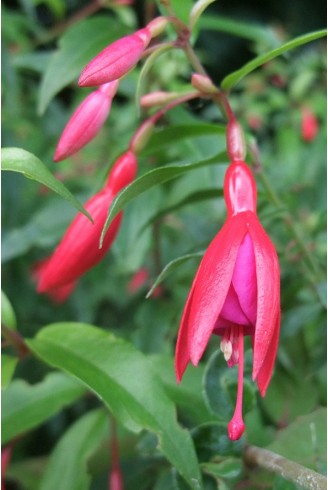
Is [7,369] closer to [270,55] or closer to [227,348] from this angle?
[227,348]

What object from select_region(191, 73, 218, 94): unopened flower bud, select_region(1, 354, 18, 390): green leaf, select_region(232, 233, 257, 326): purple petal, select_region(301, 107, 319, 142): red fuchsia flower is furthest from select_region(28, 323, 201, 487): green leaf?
select_region(301, 107, 319, 142): red fuchsia flower

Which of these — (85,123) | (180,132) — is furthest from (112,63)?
(180,132)

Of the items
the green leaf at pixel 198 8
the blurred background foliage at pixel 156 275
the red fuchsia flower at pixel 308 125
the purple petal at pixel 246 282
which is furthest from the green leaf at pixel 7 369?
the red fuchsia flower at pixel 308 125

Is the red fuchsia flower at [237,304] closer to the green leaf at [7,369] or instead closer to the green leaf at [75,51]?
the green leaf at [7,369]

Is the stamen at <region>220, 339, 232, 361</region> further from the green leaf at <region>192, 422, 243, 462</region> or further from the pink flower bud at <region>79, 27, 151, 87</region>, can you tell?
the pink flower bud at <region>79, 27, 151, 87</region>

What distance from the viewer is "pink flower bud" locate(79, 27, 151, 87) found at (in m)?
0.59

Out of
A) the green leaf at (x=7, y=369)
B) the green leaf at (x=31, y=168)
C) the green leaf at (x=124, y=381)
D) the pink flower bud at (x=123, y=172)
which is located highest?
the green leaf at (x=31, y=168)

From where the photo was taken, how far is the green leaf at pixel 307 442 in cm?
64

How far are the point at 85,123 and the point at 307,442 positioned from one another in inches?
13.4

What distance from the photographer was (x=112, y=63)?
1.97 feet

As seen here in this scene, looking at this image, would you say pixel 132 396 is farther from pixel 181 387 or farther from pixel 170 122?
pixel 170 122

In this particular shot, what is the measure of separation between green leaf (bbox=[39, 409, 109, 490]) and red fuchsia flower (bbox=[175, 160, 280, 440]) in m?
0.23

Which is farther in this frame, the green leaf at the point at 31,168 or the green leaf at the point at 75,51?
the green leaf at the point at 75,51

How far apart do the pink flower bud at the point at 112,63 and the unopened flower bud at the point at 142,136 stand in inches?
4.1
